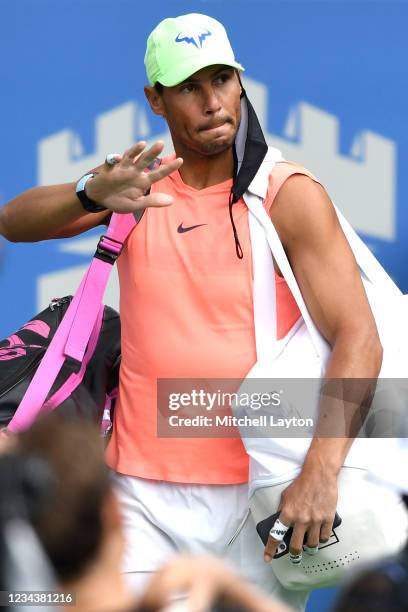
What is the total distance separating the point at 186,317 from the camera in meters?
2.62

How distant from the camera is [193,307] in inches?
103

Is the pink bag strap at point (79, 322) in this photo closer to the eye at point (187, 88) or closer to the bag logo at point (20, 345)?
the bag logo at point (20, 345)

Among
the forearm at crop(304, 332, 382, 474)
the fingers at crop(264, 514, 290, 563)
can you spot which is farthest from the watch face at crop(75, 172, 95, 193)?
the fingers at crop(264, 514, 290, 563)

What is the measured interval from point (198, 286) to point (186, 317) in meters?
0.07

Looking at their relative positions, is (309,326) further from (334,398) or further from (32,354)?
(32,354)

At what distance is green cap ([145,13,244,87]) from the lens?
103 inches

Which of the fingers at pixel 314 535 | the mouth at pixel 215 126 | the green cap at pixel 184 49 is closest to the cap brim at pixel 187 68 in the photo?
the green cap at pixel 184 49

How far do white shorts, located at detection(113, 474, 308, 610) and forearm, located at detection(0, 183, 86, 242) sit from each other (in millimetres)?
542

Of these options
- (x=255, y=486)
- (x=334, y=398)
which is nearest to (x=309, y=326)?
(x=334, y=398)

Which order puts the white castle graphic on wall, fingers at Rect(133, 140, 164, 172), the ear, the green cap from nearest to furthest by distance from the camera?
fingers at Rect(133, 140, 164, 172)
the green cap
the ear
the white castle graphic on wall

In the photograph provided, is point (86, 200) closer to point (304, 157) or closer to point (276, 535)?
point (276, 535)

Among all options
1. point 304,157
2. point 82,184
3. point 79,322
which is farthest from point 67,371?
point 304,157

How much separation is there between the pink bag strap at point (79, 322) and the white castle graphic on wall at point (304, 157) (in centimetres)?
114

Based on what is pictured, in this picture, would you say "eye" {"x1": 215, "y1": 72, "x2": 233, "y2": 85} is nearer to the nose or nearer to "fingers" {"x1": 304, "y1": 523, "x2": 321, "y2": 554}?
the nose
